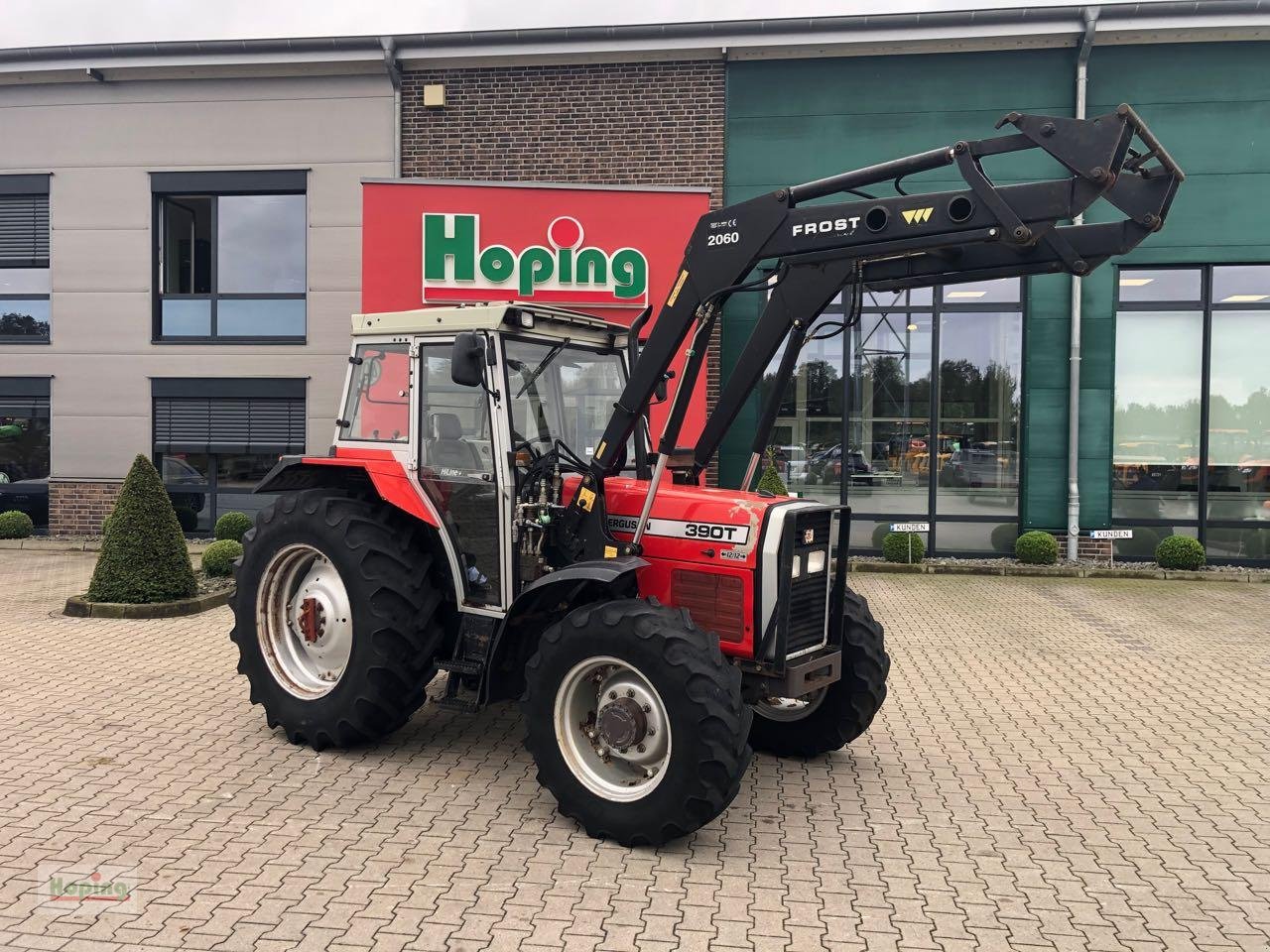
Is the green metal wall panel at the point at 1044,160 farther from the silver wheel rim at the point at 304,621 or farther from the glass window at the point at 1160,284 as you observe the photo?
the silver wheel rim at the point at 304,621

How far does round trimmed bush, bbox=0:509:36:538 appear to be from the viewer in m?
14.1

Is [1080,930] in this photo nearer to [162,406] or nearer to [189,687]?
[189,687]

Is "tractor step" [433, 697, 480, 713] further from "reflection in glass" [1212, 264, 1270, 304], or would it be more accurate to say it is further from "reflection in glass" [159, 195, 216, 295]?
"reflection in glass" [1212, 264, 1270, 304]

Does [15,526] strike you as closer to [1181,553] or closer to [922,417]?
[922,417]

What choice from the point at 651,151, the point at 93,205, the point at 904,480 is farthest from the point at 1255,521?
the point at 93,205

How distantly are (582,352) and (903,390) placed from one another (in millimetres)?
8873

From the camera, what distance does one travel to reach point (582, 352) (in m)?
5.48

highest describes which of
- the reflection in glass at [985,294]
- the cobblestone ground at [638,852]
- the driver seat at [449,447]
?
the reflection in glass at [985,294]

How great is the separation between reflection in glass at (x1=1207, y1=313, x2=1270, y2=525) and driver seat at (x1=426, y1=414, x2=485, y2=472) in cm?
1162

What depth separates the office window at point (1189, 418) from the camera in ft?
42.6

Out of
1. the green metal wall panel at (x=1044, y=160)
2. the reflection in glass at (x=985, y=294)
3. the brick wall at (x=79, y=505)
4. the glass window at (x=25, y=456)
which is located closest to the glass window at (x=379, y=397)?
the green metal wall panel at (x=1044, y=160)

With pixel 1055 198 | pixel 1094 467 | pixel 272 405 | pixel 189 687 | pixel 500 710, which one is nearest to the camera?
pixel 1055 198

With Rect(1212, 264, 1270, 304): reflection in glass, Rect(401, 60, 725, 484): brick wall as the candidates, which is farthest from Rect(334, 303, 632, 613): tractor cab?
Rect(1212, 264, 1270, 304): reflection in glass

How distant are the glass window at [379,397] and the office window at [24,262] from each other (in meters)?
11.2
